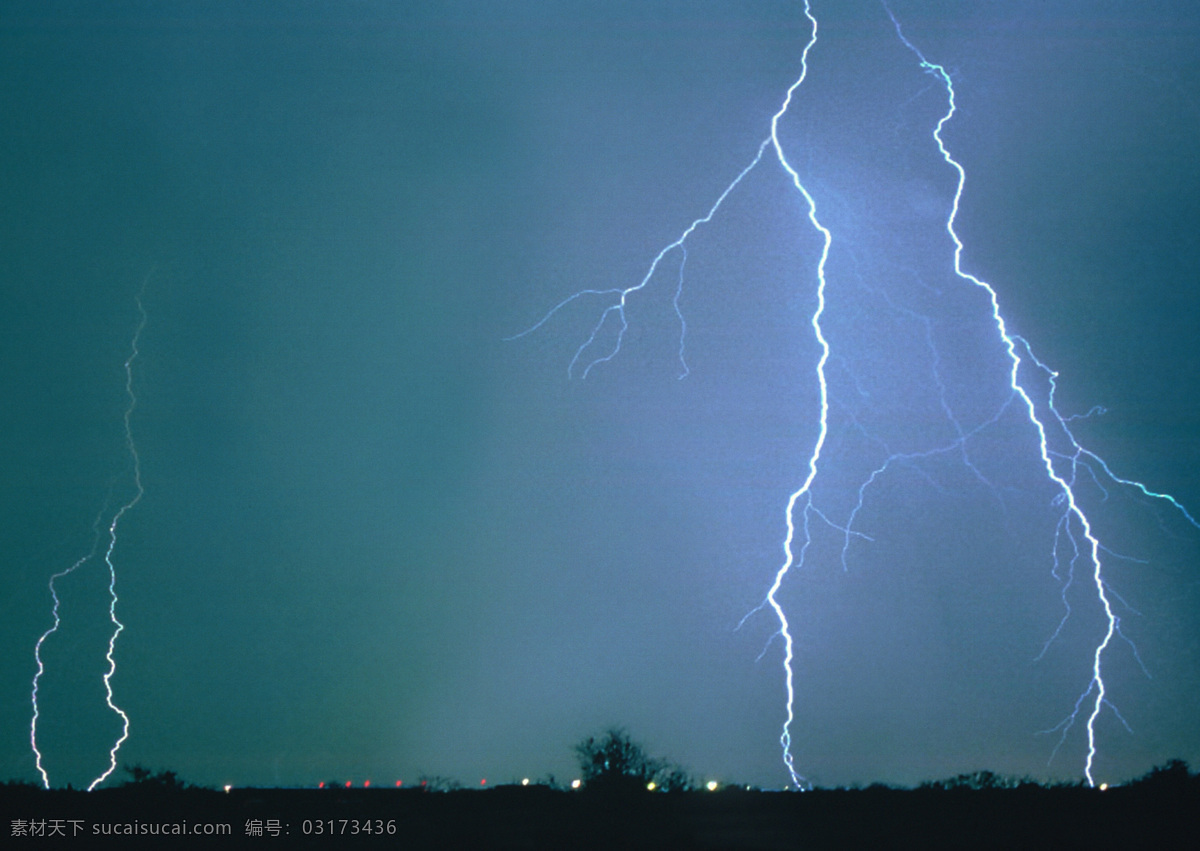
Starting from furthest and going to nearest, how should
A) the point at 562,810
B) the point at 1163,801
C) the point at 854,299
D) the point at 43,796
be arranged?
the point at 854,299 → the point at 43,796 → the point at 562,810 → the point at 1163,801

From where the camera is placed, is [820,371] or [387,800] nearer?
[387,800]

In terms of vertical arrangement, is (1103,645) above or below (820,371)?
below

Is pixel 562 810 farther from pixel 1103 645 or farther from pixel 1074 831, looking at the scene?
pixel 1103 645

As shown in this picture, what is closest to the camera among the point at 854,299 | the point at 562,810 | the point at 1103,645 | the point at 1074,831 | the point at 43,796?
the point at 1074,831

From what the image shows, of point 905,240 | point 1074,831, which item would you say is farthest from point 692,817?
point 905,240

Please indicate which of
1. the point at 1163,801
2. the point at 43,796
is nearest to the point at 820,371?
the point at 1163,801

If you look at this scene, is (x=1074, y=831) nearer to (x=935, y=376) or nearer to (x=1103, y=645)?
(x=1103, y=645)

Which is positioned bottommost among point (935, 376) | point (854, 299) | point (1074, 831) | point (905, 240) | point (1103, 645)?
point (1074, 831)
